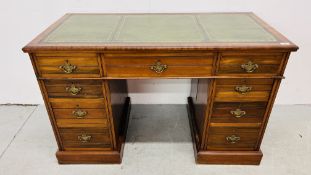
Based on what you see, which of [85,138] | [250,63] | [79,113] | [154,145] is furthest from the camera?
[154,145]

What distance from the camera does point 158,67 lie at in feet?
4.30

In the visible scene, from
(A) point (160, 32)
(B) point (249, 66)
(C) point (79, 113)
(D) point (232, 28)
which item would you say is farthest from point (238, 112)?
(C) point (79, 113)

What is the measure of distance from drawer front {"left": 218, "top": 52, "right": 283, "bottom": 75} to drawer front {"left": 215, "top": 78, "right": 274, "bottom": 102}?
61 mm

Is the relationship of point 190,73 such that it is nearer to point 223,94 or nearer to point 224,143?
point 223,94

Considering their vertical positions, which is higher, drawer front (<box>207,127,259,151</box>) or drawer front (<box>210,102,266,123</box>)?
drawer front (<box>210,102,266,123</box>)

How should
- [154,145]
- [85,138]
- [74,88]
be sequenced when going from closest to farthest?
[74,88] < [85,138] < [154,145]

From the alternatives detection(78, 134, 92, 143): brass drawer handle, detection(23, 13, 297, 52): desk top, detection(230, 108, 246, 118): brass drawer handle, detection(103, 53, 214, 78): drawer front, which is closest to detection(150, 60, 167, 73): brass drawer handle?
detection(103, 53, 214, 78): drawer front

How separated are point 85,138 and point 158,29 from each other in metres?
0.80

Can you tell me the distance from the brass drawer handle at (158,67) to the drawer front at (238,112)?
0.39m

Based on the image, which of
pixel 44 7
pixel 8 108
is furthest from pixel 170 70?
pixel 8 108

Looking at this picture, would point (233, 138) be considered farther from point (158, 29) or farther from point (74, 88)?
point (74, 88)

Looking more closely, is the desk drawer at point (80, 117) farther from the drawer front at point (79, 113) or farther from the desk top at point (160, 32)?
the desk top at point (160, 32)

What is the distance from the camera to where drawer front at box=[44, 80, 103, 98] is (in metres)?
1.38

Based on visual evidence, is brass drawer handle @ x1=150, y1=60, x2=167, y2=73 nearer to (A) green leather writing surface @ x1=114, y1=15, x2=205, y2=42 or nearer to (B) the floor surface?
(A) green leather writing surface @ x1=114, y1=15, x2=205, y2=42
